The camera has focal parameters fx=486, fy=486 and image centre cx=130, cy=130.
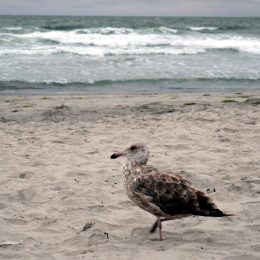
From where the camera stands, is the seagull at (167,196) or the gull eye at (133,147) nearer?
the seagull at (167,196)

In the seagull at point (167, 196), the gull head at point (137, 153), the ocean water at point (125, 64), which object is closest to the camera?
the seagull at point (167, 196)

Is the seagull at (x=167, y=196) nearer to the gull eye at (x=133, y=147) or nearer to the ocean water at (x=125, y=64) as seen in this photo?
the gull eye at (x=133, y=147)

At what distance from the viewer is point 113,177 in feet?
19.1

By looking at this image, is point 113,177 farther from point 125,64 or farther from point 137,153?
point 125,64

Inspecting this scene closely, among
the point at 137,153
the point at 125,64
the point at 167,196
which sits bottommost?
the point at 125,64

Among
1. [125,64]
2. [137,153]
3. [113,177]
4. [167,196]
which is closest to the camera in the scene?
[167,196]

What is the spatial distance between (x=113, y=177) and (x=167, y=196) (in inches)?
76.2

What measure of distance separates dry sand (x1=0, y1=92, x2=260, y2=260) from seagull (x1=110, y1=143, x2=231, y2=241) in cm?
29

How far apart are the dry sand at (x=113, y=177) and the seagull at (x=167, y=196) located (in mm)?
289

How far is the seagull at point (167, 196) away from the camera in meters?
3.93

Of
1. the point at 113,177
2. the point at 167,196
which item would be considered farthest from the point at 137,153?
the point at 113,177

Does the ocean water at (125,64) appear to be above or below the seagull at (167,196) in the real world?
below

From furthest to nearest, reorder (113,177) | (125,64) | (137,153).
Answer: (125,64) → (113,177) → (137,153)

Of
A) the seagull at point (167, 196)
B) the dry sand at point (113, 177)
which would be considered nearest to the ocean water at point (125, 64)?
the dry sand at point (113, 177)
